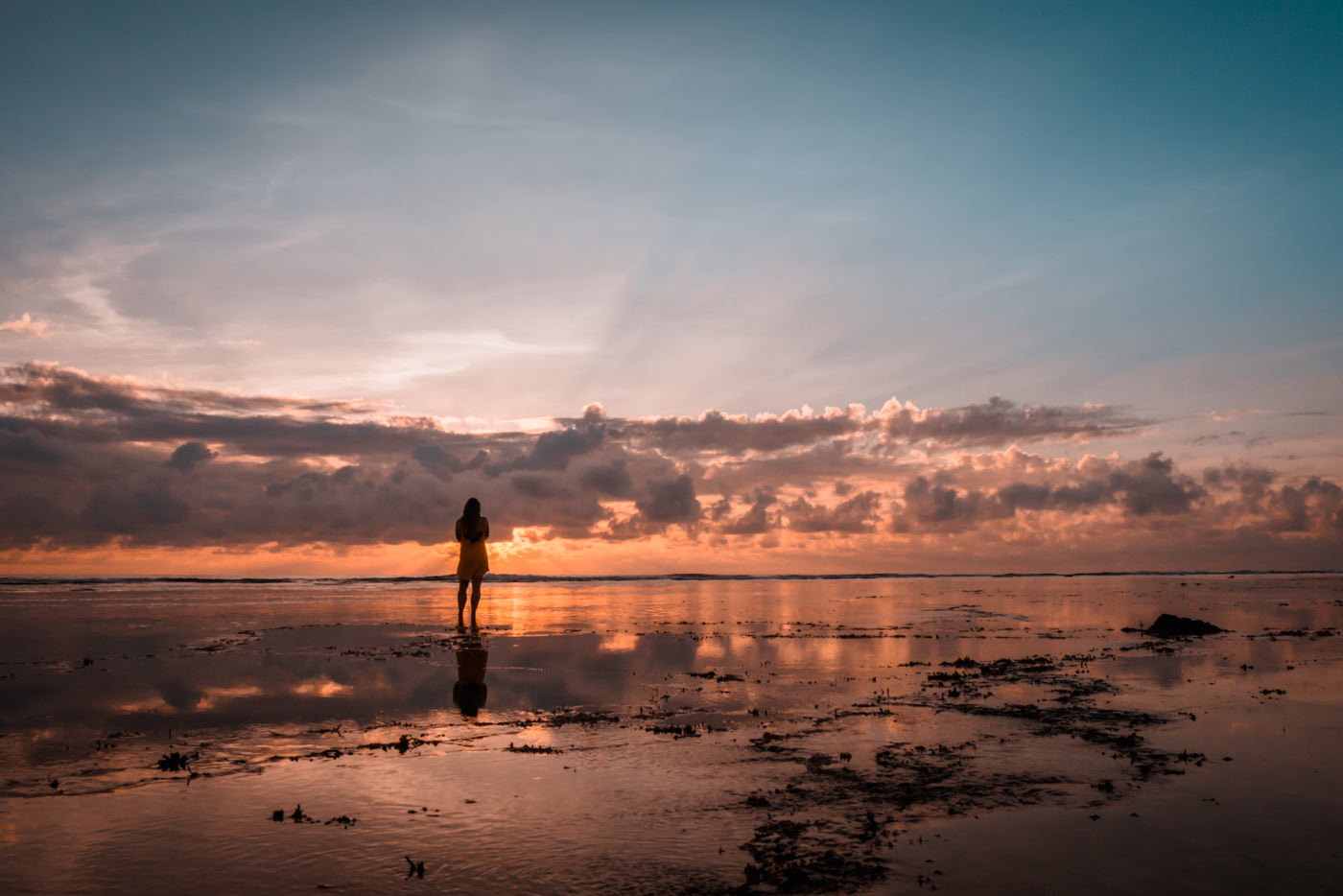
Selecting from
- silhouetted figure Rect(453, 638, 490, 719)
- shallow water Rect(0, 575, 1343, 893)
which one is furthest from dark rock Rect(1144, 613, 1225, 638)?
silhouetted figure Rect(453, 638, 490, 719)

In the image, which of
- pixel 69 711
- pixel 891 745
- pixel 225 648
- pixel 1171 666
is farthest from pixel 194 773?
pixel 1171 666

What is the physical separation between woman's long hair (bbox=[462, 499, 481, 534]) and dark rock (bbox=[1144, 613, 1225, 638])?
25.4 meters

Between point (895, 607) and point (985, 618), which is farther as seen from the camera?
point (895, 607)

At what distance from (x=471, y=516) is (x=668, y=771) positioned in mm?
20649

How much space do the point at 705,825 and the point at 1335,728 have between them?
38.4ft

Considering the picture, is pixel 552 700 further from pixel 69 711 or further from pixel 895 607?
pixel 895 607

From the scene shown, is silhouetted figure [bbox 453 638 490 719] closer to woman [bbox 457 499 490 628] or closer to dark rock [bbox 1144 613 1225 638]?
woman [bbox 457 499 490 628]

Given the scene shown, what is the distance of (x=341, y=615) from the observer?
42.2 meters

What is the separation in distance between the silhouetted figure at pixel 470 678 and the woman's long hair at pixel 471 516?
172 inches

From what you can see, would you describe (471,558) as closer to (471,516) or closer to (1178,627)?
(471,516)

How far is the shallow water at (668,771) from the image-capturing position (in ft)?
24.7

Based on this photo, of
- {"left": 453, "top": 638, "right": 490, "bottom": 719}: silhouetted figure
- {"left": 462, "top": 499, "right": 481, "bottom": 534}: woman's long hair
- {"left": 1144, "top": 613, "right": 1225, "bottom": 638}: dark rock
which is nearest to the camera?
{"left": 453, "top": 638, "right": 490, "bottom": 719}: silhouetted figure

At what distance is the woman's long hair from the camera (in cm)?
2998

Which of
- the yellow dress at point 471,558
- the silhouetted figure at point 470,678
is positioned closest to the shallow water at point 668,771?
the silhouetted figure at point 470,678
